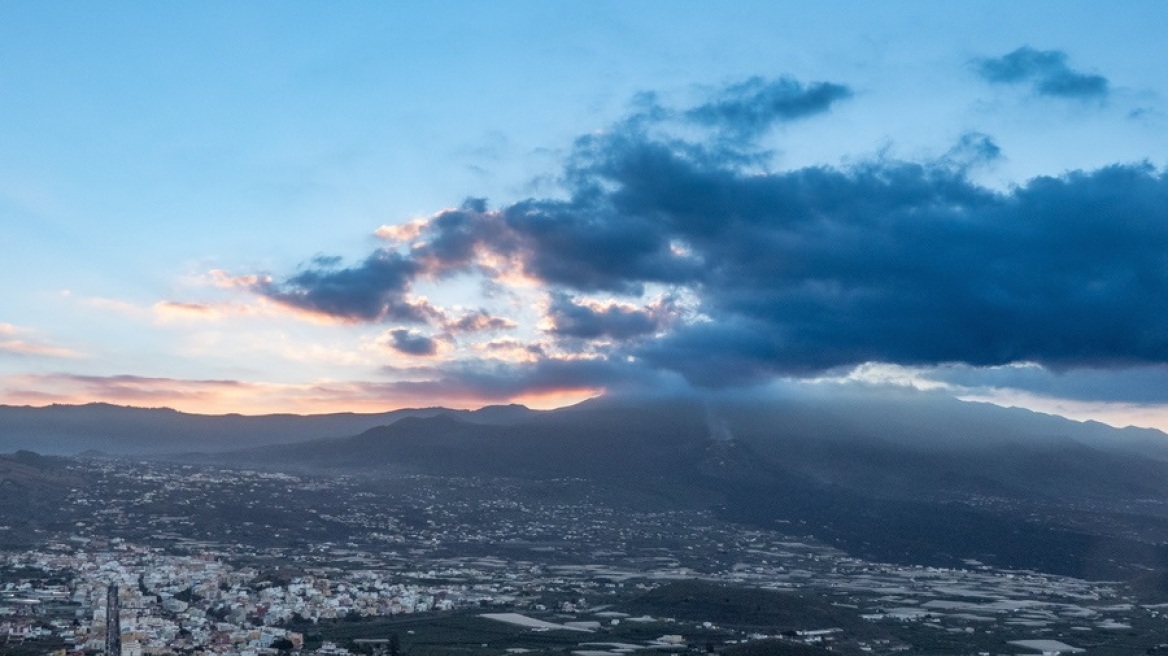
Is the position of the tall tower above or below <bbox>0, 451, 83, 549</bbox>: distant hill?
below

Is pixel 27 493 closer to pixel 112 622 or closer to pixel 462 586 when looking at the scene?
pixel 462 586

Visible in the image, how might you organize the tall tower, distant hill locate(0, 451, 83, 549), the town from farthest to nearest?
distant hill locate(0, 451, 83, 549) < the town < the tall tower

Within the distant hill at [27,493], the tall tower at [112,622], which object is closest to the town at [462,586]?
the tall tower at [112,622]

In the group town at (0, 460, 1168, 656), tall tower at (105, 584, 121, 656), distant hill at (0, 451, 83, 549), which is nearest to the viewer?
tall tower at (105, 584, 121, 656)

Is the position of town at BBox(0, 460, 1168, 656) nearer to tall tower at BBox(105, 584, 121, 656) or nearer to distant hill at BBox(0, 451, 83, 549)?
tall tower at BBox(105, 584, 121, 656)

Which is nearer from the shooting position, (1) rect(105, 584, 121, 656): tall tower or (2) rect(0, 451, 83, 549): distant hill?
(1) rect(105, 584, 121, 656): tall tower

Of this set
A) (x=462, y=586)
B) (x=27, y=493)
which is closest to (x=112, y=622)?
(x=462, y=586)

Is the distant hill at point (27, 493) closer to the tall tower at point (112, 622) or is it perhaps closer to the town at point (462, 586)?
the town at point (462, 586)

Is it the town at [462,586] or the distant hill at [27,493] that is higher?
the distant hill at [27,493]

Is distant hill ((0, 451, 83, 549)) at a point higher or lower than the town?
higher

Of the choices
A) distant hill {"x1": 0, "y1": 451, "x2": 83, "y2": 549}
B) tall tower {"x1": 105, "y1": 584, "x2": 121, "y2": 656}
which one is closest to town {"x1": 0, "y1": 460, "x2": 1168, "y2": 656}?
tall tower {"x1": 105, "y1": 584, "x2": 121, "y2": 656}
